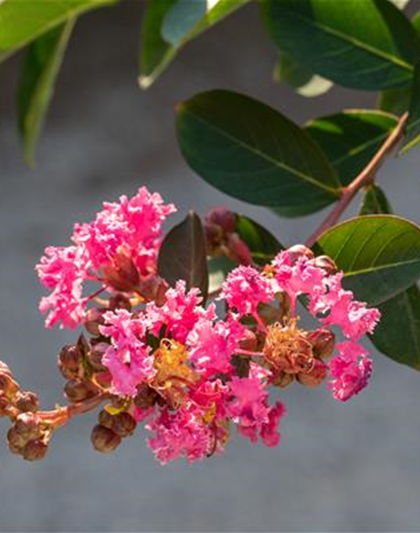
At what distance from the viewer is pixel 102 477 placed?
341 cm

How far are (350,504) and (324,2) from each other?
234 centimetres

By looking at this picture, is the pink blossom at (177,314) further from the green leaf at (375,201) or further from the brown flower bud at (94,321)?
the green leaf at (375,201)

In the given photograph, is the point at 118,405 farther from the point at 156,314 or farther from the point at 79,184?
the point at 79,184

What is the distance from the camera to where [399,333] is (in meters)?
0.81

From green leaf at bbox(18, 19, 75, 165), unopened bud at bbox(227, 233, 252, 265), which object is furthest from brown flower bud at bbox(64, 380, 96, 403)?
green leaf at bbox(18, 19, 75, 165)

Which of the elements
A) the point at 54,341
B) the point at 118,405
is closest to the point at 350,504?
the point at 54,341

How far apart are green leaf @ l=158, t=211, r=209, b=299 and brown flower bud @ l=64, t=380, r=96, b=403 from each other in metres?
0.10

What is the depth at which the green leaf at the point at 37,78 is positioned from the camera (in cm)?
121

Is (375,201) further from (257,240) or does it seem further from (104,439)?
(104,439)

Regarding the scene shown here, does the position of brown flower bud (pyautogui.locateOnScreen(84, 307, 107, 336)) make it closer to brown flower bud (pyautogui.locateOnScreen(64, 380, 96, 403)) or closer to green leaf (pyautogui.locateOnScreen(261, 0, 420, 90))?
brown flower bud (pyautogui.locateOnScreen(64, 380, 96, 403))

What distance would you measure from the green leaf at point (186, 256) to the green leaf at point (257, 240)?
128mm

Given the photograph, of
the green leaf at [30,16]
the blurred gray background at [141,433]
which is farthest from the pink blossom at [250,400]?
the blurred gray background at [141,433]

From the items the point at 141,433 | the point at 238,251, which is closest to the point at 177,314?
the point at 238,251

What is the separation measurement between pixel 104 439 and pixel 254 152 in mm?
330
